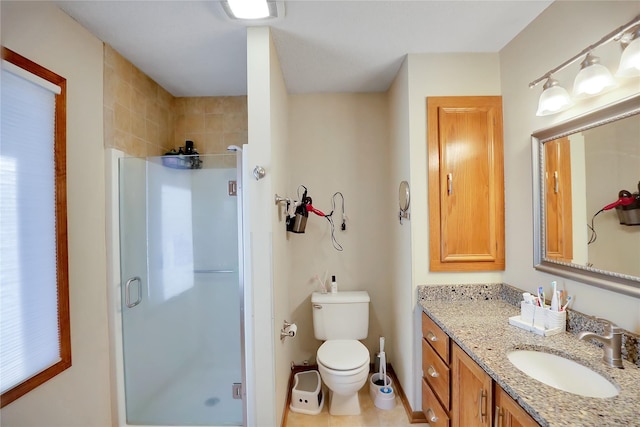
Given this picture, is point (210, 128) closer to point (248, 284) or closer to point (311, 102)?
point (311, 102)

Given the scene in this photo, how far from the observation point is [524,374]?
3.08 feet

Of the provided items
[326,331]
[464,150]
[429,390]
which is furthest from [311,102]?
[429,390]

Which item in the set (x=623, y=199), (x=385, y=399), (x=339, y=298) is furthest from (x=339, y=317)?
(x=623, y=199)

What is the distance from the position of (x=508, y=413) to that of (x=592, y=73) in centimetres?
133

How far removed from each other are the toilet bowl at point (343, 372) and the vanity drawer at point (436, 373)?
37 cm

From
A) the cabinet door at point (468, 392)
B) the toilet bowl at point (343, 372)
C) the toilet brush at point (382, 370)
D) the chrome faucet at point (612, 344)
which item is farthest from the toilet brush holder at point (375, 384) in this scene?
the chrome faucet at point (612, 344)

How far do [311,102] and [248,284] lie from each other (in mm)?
1630

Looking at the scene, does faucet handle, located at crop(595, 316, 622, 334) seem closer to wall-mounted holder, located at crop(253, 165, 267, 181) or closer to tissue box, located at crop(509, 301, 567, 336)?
tissue box, located at crop(509, 301, 567, 336)

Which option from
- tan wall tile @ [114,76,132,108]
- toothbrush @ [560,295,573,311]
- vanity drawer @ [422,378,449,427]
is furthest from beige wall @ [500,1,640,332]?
tan wall tile @ [114,76,132,108]

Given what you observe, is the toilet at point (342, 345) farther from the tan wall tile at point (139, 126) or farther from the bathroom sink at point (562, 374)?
the tan wall tile at point (139, 126)

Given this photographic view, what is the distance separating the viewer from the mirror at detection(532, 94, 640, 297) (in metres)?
1.03

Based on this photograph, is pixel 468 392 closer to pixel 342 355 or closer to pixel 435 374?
pixel 435 374

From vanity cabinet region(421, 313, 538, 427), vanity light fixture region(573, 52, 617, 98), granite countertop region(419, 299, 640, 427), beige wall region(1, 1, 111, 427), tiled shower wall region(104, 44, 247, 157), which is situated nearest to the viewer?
granite countertop region(419, 299, 640, 427)

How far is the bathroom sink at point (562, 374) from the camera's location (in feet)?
3.15
